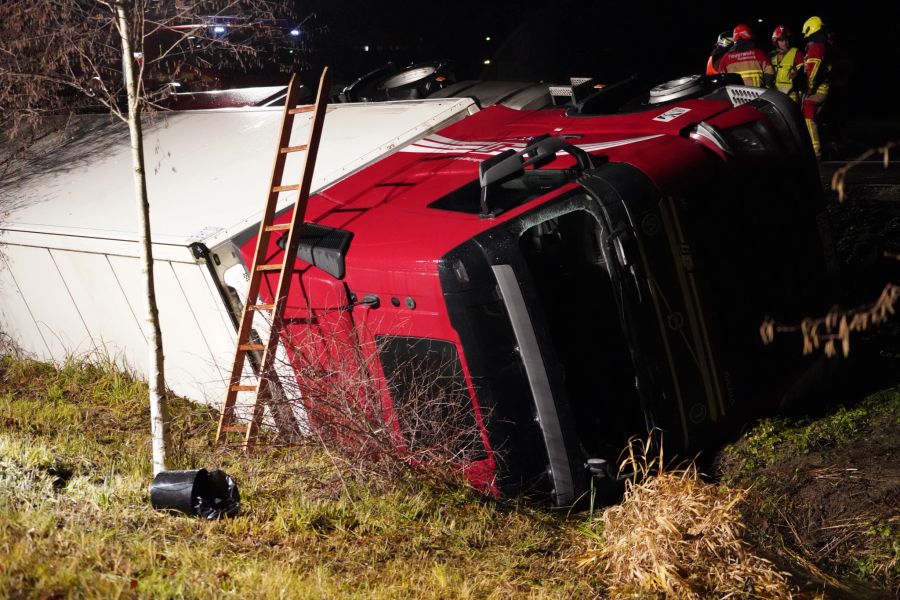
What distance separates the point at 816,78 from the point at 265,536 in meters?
8.62

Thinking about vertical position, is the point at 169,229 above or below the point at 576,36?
above

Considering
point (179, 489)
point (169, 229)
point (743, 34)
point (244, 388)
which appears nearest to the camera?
point (179, 489)

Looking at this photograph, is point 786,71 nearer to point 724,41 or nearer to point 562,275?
point 724,41

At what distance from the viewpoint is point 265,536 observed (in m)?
4.48

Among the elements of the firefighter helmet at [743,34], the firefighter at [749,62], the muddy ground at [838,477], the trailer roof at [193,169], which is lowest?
the muddy ground at [838,477]

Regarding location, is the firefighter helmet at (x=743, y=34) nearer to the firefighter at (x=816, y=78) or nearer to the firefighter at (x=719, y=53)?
the firefighter at (x=719, y=53)

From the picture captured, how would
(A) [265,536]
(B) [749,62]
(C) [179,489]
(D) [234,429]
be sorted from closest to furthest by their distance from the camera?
(A) [265,536] < (C) [179,489] < (D) [234,429] < (B) [749,62]

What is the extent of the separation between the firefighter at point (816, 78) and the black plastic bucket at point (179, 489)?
826 centimetres

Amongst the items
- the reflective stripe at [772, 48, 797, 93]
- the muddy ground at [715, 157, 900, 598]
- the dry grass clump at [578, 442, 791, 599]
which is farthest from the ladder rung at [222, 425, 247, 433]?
the reflective stripe at [772, 48, 797, 93]

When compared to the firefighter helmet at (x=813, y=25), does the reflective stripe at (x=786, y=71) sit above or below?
below

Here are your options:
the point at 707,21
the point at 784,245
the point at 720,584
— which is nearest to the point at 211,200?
the point at 784,245

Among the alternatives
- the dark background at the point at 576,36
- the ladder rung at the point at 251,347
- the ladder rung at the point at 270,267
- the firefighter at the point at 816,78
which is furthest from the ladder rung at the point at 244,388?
the dark background at the point at 576,36

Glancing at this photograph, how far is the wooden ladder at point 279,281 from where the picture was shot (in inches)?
218

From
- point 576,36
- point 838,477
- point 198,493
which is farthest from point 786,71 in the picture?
point 576,36
